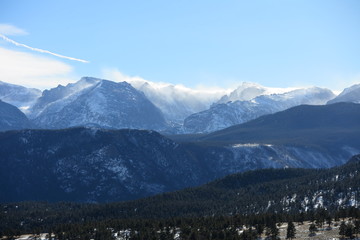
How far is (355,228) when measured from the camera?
649ft

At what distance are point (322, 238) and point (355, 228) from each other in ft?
39.6

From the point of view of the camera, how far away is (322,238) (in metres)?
200
